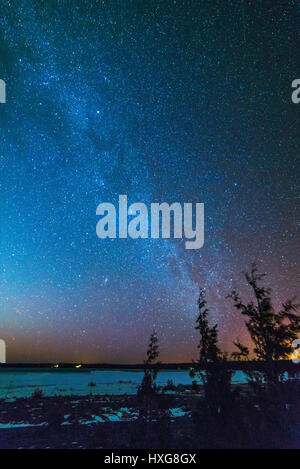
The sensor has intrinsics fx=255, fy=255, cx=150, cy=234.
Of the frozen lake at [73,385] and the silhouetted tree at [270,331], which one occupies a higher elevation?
the silhouetted tree at [270,331]

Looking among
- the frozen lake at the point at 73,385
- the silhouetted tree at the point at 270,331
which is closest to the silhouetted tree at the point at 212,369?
the silhouetted tree at the point at 270,331

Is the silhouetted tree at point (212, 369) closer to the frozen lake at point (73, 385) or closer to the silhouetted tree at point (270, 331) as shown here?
the silhouetted tree at point (270, 331)

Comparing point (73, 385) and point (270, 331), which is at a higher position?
point (270, 331)

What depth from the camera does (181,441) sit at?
10117 mm

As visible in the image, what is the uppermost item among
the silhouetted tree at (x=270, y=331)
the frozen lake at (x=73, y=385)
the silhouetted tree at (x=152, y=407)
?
the silhouetted tree at (x=270, y=331)

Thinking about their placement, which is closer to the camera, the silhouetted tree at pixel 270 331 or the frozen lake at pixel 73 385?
the silhouetted tree at pixel 270 331

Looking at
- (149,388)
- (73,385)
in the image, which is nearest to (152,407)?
(149,388)

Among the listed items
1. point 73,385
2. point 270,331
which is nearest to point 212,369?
point 270,331

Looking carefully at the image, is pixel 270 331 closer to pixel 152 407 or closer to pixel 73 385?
pixel 152 407

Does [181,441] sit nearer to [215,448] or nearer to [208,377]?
[215,448]

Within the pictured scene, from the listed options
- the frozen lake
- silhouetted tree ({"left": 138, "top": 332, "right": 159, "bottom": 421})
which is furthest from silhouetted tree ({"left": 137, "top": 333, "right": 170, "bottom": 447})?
the frozen lake

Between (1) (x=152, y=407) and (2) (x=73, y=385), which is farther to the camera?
(2) (x=73, y=385)

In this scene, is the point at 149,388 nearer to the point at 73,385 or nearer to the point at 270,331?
the point at 270,331
